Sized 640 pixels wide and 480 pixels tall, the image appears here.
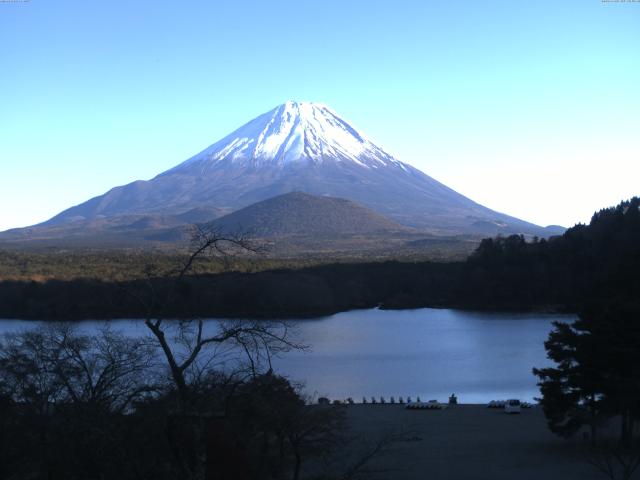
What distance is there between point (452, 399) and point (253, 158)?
81178 mm

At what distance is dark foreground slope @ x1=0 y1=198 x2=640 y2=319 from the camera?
84.9ft

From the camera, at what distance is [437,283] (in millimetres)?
34188

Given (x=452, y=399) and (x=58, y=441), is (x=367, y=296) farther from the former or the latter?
(x=58, y=441)

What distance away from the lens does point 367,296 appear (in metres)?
33.4

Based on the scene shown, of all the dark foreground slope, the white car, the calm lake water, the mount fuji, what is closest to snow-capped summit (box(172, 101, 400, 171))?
the mount fuji

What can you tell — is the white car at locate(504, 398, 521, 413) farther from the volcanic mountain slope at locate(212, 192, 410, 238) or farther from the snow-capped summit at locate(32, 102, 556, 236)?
the snow-capped summit at locate(32, 102, 556, 236)

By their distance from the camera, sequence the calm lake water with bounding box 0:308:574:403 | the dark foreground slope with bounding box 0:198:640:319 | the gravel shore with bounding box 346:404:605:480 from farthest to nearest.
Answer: the dark foreground slope with bounding box 0:198:640:319 < the calm lake water with bounding box 0:308:574:403 < the gravel shore with bounding box 346:404:605:480

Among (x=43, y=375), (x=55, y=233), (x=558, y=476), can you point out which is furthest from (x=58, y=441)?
(x=55, y=233)

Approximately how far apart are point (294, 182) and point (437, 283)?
53.1m

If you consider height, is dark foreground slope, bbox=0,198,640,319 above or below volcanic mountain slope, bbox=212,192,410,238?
below

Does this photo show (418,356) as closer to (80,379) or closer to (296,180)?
(80,379)

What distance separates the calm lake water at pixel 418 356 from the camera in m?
15.2

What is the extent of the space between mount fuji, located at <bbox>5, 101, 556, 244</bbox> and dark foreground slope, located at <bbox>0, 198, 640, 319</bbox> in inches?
1578

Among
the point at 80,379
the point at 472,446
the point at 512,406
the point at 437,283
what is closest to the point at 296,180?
the point at 437,283
